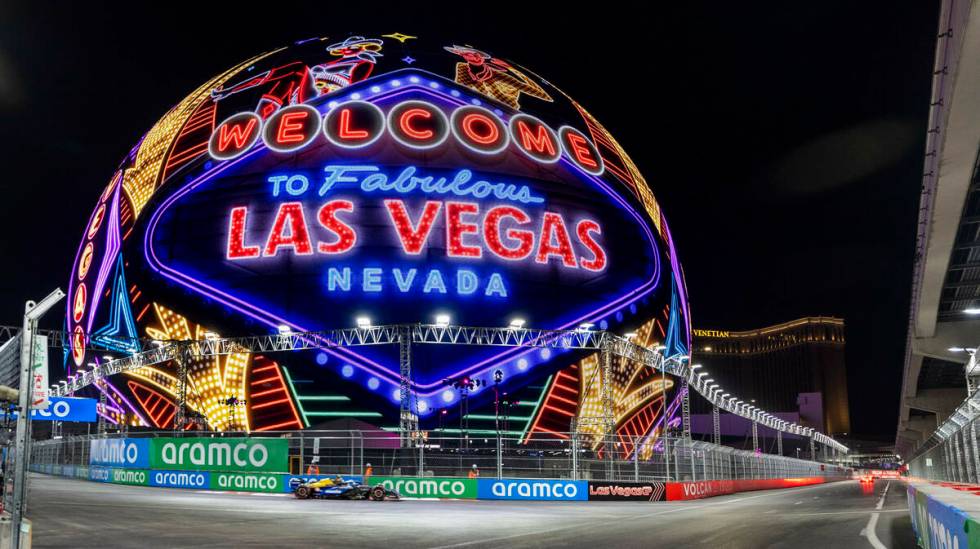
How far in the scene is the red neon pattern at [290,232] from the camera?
57.4m

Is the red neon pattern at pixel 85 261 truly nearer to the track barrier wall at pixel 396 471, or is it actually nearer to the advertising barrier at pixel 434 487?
the track barrier wall at pixel 396 471

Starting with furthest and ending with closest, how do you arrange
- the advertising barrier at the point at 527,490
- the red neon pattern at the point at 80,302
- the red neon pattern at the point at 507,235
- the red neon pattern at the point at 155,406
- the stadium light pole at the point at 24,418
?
the red neon pattern at the point at 80,302, the red neon pattern at the point at 155,406, the red neon pattern at the point at 507,235, the advertising barrier at the point at 527,490, the stadium light pole at the point at 24,418

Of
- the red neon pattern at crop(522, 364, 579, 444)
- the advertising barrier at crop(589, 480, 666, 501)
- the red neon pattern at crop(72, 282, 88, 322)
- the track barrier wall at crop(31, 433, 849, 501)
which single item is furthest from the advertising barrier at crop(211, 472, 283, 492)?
the red neon pattern at crop(72, 282, 88, 322)

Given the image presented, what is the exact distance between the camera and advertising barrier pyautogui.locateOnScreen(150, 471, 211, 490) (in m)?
37.4

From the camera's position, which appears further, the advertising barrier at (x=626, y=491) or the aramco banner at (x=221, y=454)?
the aramco banner at (x=221, y=454)

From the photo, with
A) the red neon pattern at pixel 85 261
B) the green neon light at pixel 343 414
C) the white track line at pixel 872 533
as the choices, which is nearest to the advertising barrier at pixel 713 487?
the white track line at pixel 872 533

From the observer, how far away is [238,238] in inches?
2306

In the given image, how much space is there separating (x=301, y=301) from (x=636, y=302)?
25167mm

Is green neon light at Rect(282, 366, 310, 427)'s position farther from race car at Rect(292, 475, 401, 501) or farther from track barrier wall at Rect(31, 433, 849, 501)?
race car at Rect(292, 475, 401, 501)

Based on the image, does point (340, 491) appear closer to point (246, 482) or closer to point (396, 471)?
point (396, 471)

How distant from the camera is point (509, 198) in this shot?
6044cm

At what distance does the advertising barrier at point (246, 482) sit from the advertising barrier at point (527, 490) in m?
8.94

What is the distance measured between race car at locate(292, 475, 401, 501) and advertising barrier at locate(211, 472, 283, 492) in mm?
4382

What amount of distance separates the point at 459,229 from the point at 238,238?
15728 mm
